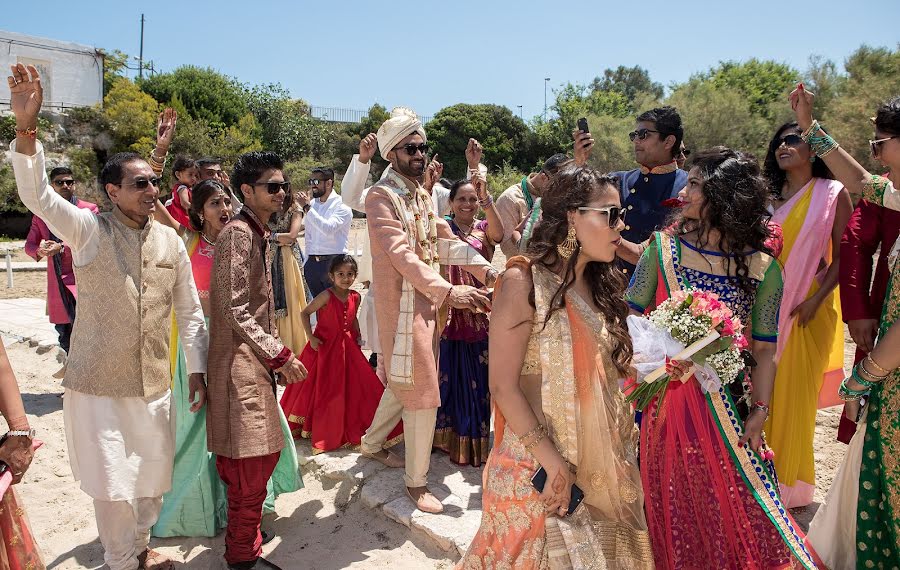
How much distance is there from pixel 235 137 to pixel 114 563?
113 ft

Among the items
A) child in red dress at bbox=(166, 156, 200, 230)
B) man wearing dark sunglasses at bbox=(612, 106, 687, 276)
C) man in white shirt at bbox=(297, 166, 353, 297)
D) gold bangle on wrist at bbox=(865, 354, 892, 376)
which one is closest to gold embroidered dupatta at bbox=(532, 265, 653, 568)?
gold bangle on wrist at bbox=(865, 354, 892, 376)

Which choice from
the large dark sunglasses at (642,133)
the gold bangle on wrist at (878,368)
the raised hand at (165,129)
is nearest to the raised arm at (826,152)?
A: the large dark sunglasses at (642,133)

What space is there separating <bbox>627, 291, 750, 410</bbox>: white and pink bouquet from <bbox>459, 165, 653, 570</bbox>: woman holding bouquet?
247mm

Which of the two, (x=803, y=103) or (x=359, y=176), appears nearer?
(x=803, y=103)

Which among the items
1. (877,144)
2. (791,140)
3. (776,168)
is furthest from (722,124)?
(877,144)


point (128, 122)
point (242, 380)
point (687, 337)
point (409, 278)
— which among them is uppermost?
point (128, 122)

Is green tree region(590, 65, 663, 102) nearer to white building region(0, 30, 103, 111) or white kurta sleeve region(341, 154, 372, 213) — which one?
white building region(0, 30, 103, 111)

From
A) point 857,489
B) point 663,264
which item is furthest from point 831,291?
point 663,264

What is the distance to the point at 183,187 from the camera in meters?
5.60

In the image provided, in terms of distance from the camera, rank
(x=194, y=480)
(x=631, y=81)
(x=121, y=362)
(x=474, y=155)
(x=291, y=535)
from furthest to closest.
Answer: (x=631, y=81) → (x=474, y=155) → (x=291, y=535) → (x=194, y=480) → (x=121, y=362)

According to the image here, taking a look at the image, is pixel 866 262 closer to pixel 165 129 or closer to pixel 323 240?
pixel 165 129

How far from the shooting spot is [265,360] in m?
3.21

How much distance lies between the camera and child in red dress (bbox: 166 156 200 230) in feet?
17.9

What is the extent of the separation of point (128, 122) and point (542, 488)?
34.1 meters
